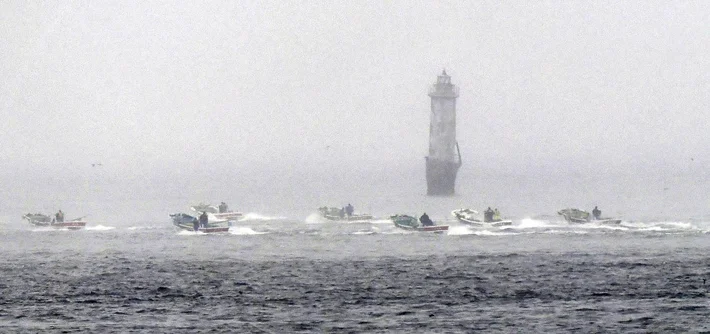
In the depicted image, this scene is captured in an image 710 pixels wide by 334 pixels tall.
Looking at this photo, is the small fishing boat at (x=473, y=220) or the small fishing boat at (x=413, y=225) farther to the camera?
the small fishing boat at (x=473, y=220)

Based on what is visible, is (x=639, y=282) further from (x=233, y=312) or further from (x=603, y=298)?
(x=233, y=312)

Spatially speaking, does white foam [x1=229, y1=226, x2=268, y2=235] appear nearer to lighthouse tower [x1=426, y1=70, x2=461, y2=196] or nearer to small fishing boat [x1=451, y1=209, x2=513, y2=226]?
small fishing boat [x1=451, y1=209, x2=513, y2=226]

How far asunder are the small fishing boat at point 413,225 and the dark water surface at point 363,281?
1.21 meters

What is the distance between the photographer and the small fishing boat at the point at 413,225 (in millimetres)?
122625

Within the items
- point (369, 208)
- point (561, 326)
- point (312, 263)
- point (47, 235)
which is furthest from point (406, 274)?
point (369, 208)

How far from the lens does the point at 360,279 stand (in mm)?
84000

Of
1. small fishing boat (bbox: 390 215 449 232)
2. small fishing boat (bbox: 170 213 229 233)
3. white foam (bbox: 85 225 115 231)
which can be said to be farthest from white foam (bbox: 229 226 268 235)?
white foam (bbox: 85 225 115 231)

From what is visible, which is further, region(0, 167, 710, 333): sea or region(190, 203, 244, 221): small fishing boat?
region(190, 203, 244, 221): small fishing boat

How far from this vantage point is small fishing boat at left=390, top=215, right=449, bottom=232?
4828 inches

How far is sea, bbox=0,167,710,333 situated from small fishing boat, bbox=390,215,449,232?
1403 mm

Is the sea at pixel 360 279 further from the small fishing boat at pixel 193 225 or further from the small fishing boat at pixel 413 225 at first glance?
the small fishing boat at pixel 413 225

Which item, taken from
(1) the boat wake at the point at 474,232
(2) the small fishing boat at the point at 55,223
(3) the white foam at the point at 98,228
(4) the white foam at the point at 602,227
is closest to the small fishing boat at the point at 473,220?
(1) the boat wake at the point at 474,232

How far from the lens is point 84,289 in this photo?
80312mm

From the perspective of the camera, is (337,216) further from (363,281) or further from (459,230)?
(363,281)
